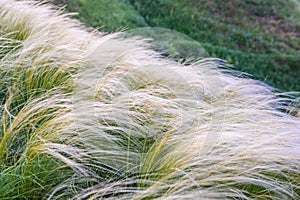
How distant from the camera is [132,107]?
6.84ft

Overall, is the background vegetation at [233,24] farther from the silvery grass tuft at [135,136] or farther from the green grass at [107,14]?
the silvery grass tuft at [135,136]

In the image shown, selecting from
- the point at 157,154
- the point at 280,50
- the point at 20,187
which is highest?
the point at 157,154

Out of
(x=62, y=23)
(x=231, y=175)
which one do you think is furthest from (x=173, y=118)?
(x=62, y=23)

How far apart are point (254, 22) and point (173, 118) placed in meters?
8.27

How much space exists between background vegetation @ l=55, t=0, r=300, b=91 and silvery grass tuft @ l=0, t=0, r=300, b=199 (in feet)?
16.1

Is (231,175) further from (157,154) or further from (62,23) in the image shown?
(62,23)

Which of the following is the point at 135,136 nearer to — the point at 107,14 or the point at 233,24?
the point at 107,14

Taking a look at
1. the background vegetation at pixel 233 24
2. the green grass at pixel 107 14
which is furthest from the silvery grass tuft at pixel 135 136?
the background vegetation at pixel 233 24

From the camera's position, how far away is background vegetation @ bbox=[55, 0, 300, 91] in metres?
7.88

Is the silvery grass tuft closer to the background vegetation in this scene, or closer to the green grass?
the green grass

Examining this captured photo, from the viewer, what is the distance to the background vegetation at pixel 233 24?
788 centimetres

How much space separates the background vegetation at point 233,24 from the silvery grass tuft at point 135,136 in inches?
193

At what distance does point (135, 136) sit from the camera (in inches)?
76.1

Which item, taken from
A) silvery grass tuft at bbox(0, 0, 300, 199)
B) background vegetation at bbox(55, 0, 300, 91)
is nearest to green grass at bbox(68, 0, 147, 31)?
background vegetation at bbox(55, 0, 300, 91)
